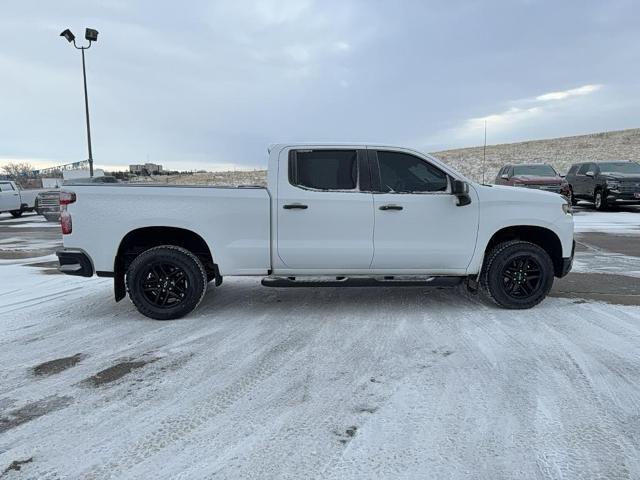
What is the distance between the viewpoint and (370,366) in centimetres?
362

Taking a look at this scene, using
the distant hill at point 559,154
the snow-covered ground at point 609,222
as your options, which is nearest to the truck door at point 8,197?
the snow-covered ground at point 609,222

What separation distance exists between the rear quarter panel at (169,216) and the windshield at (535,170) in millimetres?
14960

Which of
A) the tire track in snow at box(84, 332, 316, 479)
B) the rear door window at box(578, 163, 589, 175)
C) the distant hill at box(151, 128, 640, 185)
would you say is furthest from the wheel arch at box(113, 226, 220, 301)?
the distant hill at box(151, 128, 640, 185)

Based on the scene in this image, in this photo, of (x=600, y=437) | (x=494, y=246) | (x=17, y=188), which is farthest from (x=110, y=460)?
(x=17, y=188)

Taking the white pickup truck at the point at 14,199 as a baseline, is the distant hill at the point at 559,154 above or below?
above

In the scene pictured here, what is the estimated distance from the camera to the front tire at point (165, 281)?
4801 mm

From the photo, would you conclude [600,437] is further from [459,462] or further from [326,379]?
[326,379]

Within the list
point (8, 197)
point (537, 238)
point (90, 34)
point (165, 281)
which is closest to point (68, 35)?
point (90, 34)

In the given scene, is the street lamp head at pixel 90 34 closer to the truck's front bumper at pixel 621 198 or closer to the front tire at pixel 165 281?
the front tire at pixel 165 281

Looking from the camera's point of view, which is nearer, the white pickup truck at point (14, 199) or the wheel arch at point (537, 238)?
the wheel arch at point (537, 238)

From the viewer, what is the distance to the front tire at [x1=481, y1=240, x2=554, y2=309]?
5066mm

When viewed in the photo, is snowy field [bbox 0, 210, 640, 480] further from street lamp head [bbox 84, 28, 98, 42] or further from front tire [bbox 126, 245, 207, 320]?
street lamp head [bbox 84, 28, 98, 42]

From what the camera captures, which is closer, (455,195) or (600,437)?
(600,437)

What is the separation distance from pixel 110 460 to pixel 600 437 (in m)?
2.81
